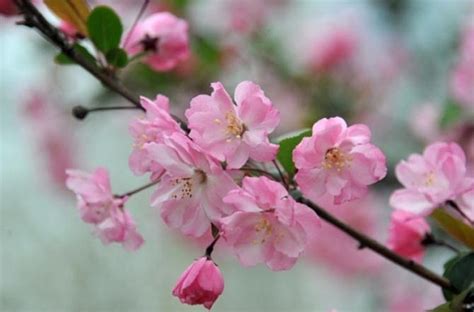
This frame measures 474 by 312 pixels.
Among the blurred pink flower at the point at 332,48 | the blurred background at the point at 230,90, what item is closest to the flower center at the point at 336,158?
the blurred background at the point at 230,90

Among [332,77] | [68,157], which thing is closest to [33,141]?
[68,157]

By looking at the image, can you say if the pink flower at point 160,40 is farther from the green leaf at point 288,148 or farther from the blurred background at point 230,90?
the blurred background at point 230,90

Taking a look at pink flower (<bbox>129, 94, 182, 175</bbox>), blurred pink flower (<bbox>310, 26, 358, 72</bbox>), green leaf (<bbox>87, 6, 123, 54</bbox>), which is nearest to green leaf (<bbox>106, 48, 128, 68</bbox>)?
green leaf (<bbox>87, 6, 123, 54</bbox>)

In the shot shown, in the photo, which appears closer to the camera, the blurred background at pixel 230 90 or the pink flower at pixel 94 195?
the pink flower at pixel 94 195

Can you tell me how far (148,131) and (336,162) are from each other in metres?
0.12

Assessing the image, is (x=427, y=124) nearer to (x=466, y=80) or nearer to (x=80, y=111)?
(x=466, y=80)

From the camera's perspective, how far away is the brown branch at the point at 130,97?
61cm

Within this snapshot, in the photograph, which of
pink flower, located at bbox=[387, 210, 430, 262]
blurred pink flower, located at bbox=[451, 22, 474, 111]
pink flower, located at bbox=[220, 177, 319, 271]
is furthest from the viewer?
blurred pink flower, located at bbox=[451, 22, 474, 111]

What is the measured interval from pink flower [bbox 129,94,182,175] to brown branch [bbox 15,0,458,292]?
0.06 meters

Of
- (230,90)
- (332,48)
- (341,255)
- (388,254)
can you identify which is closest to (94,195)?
(388,254)

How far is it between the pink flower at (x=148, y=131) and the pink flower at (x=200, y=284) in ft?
0.21

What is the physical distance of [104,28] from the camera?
2.28 feet

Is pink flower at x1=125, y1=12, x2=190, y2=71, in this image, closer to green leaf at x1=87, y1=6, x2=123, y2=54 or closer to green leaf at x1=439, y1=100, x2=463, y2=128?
green leaf at x1=87, y1=6, x2=123, y2=54

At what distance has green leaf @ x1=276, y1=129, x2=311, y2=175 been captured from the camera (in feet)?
1.92
